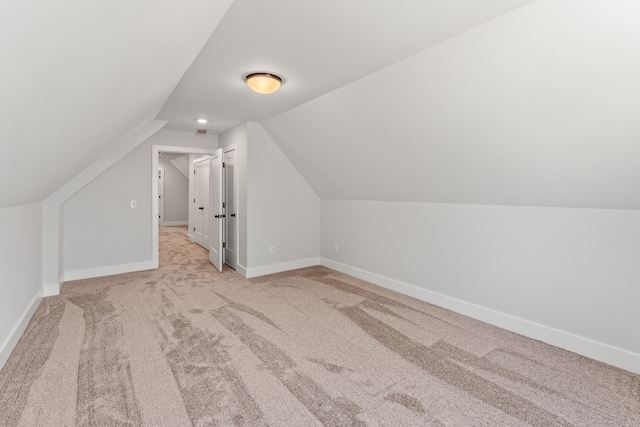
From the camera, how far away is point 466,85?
2.34 meters

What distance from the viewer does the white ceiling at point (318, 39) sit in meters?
1.86

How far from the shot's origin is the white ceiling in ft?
6.12

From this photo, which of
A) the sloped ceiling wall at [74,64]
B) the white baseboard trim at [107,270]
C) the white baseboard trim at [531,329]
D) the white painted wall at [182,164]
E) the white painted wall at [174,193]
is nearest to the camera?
the sloped ceiling wall at [74,64]

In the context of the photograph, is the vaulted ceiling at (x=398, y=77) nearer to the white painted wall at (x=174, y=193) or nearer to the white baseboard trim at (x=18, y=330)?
the white baseboard trim at (x=18, y=330)

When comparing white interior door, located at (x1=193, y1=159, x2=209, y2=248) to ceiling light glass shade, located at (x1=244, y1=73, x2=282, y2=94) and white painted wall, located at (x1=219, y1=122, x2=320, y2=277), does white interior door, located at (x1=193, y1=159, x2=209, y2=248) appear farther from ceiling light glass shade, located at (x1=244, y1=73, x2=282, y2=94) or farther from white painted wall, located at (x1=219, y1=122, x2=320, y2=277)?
ceiling light glass shade, located at (x1=244, y1=73, x2=282, y2=94)

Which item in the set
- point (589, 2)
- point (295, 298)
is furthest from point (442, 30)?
point (295, 298)

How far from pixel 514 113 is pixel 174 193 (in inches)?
428

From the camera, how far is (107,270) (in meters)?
4.75

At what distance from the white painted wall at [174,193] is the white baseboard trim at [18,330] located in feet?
25.1

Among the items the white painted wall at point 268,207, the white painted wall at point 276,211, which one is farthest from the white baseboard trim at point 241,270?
the white painted wall at point 276,211

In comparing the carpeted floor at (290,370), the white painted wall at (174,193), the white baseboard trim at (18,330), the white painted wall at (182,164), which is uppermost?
the white painted wall at (182,164)

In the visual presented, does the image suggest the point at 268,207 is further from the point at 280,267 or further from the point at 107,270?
the point at 107,270

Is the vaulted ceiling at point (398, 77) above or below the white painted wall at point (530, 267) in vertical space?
above

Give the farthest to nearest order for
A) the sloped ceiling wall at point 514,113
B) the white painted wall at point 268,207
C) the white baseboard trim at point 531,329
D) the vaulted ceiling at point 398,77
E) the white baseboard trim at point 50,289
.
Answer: the white painted wall at point 268,207, the white baseboard trim at point 50,289, the white baseboard trim at point 531,329, the sloped ceiling wall at point 514,113, the vaulted ceiling at point 398,77
